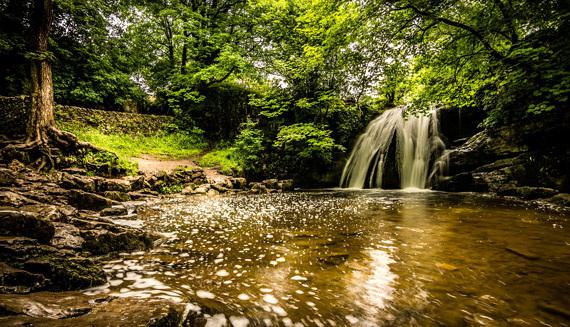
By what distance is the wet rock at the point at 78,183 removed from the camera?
24.1ft

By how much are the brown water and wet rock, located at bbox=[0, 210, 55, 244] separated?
908 mm

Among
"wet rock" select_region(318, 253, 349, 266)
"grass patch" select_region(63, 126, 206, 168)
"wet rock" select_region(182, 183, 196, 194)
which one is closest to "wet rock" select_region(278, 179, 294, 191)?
"wet rock" select_region(182, 183, 196, 194)

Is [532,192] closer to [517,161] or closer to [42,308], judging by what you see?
[517,161]

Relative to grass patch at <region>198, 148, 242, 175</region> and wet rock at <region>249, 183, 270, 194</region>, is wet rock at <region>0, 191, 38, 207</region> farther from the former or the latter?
grass patch at <region>198, 148, 242, 175</region>

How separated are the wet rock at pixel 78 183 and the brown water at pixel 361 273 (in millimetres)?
4938

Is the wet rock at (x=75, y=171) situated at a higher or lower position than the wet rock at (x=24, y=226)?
higher

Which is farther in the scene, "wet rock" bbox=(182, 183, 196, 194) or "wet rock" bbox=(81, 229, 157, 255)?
"wet rock" bbox=(182, 183, 196, 194)

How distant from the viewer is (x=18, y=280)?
6.09ft

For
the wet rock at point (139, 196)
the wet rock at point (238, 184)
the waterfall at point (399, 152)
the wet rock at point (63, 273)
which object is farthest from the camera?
the waterfall at point (399, 152)

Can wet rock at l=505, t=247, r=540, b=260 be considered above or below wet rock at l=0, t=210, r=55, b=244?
below

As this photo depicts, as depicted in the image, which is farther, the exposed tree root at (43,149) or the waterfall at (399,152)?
the waterfall at (399,152)

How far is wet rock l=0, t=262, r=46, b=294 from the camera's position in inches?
69.9

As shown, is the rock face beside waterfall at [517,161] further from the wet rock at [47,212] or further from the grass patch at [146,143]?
the grass patch at [146,143]

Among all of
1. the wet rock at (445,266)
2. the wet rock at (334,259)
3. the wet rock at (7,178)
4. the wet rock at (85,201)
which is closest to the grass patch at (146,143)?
the wet rock at (7,178)
